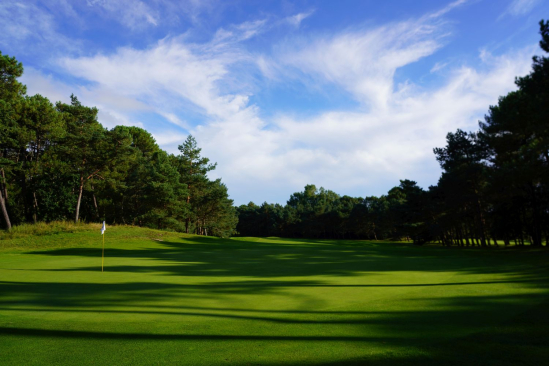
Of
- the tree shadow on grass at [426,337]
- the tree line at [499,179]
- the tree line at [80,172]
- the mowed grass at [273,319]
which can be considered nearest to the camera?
the tree shadow on grass at [426,337]

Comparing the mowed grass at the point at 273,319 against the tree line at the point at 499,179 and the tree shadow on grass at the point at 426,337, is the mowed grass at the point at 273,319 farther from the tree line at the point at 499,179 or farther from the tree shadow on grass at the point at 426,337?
the tree line at the point at 499,179

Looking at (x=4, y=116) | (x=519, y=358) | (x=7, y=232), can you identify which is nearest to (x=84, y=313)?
(x=519, y=358)

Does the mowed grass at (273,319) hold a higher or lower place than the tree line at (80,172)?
lower

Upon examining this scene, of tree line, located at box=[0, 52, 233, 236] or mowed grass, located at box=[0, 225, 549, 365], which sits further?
tree line, located at box=[0, 52, 233, 236]

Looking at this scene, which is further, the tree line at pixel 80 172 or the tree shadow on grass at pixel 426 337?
the tree line at pixel 80 172

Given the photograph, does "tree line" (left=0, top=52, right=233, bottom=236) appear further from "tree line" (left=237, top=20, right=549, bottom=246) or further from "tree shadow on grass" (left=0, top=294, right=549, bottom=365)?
"tree shadow on grass" (left=0, top=294, right=549, bottom=365)

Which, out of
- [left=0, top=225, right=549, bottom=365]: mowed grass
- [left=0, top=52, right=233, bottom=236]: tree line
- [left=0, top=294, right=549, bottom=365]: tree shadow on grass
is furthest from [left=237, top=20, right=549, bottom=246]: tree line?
[left=0, top=52, right=233, bottom=236]: tree line

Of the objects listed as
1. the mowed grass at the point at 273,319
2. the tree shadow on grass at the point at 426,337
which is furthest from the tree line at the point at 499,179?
the tree shadow on grass at the point at 426,337

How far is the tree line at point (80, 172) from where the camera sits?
34.5m

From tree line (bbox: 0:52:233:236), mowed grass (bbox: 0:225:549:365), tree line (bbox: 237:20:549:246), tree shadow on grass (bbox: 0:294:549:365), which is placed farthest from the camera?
tree line (bbox: 0:52:233:236)

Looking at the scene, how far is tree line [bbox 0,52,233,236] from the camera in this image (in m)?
34.5

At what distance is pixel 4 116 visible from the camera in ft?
98.9

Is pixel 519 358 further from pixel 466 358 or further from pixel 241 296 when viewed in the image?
pixel 241 296

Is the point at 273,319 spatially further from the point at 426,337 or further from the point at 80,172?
the point at 80,172
